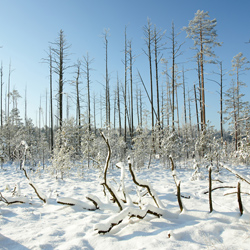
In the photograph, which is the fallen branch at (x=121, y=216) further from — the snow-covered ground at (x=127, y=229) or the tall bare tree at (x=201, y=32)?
the tall bare tree at (x=201, y=32)

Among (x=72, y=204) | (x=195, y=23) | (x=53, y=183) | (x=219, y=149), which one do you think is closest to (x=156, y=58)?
(x=195, y=23)

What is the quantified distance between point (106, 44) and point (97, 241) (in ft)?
56.9

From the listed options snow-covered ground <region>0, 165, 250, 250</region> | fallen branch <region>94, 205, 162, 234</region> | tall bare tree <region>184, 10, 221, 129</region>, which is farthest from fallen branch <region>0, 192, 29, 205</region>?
tall bare tree <region>184, 10, 221, 129</region>

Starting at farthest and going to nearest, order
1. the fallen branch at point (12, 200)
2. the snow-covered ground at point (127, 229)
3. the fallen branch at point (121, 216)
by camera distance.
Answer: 1. the fallen branch at point (12, 200)
2. the fallen branch at point (121, 216)
3. the snow-covered ground at point (127, 229)

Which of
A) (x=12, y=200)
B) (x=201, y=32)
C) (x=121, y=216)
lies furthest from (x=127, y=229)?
(x=201, y=32)

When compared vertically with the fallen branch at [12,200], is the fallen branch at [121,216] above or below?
above

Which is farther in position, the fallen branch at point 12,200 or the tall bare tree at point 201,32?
the tall bare tree at point 201,32

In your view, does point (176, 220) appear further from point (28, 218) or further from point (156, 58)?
point (156, 58)

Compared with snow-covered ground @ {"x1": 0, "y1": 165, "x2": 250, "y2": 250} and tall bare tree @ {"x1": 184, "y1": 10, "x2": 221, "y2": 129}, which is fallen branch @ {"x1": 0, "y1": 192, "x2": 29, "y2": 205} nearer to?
snow-covered ground @ {"x1": 0, "y1": 165, "x2": 250, "y2": 250}

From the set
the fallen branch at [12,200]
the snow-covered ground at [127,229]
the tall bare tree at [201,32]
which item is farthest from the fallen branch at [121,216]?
the tall bare tree at [201,32]

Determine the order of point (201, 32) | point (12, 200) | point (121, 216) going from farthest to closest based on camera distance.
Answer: point (201, 32) → point (12, 200) → point (121, 216)

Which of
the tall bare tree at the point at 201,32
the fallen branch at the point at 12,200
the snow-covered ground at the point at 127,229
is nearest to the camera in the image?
the snow-covered ground at the point at 127,229

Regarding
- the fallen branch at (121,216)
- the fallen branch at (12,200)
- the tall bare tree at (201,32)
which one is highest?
the tall bare tree at (201,32)

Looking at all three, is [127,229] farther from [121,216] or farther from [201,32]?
[201,32]
